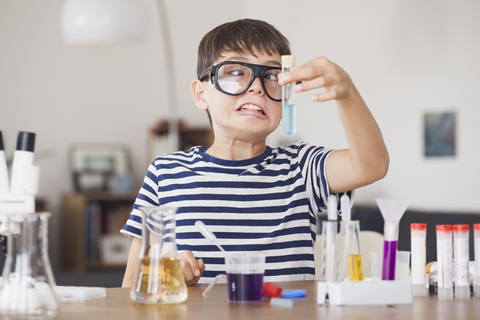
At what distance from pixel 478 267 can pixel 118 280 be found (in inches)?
86.4

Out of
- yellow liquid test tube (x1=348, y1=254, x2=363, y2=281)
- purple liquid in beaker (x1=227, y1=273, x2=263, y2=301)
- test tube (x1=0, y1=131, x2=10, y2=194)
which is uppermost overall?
test tube (x1=0, y1=131, x2=10, y2=194)

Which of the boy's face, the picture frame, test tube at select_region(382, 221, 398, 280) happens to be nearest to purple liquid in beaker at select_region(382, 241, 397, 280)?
test tube at select_region(382, 221, 398, 280)

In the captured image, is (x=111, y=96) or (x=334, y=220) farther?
(x=111, y=96)

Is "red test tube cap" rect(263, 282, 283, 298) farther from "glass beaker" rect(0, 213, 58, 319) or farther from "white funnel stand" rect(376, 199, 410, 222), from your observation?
"glass beaker" rect(0, 213, 58, 319)

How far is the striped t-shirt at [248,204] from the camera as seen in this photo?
1.26 metres

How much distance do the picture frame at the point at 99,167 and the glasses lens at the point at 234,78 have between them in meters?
3.02

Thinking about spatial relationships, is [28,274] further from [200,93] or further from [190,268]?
[200,93]

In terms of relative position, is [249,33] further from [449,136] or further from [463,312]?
[449,136]

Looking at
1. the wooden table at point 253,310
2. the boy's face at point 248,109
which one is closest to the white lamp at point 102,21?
the boy's face at point 248,109

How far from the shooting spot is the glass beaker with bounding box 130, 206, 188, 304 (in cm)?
77

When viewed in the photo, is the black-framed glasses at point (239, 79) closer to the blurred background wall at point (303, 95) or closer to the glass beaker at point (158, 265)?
the glass beaker at point (158, 265)

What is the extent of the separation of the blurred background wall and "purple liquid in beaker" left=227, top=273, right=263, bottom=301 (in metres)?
2.28

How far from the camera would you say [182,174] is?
134cm

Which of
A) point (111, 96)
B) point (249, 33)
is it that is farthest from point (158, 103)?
point (249, 33)
